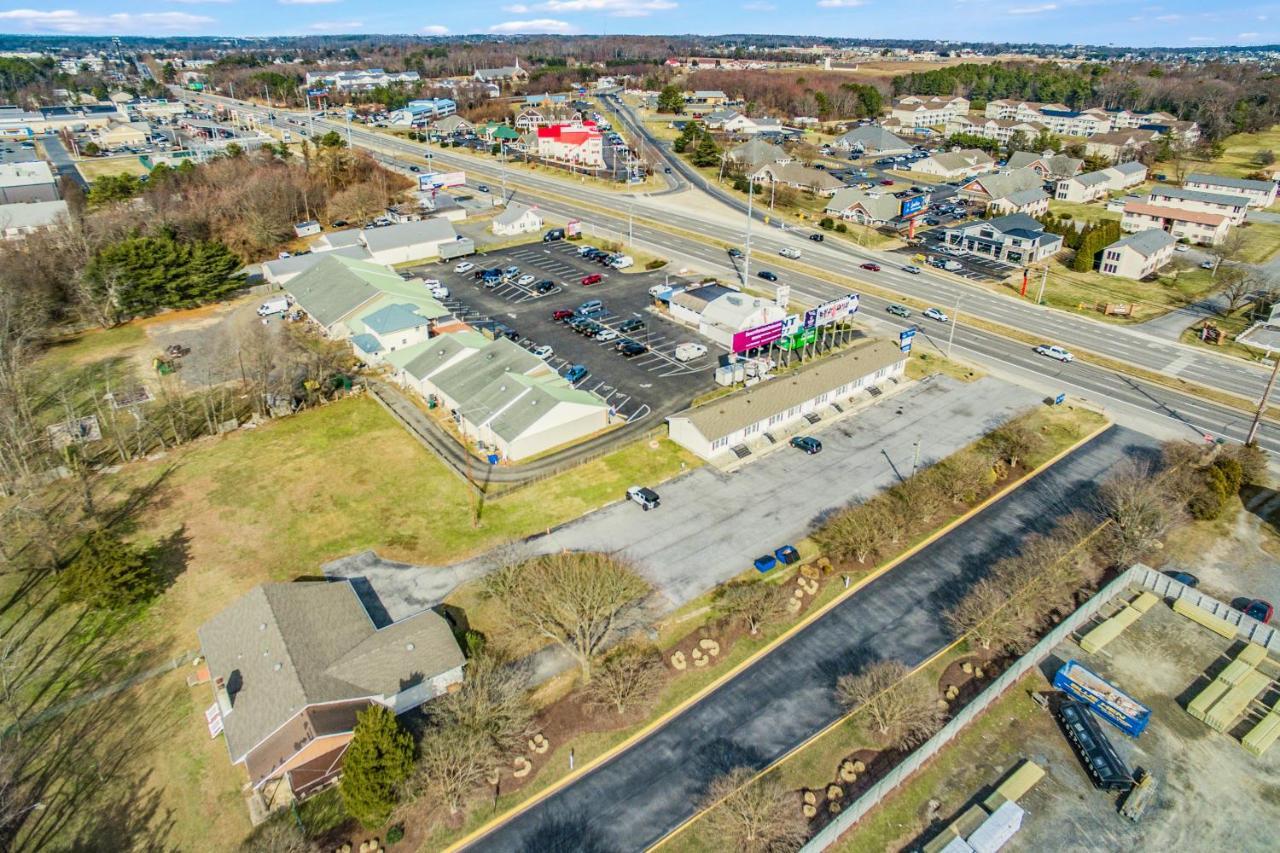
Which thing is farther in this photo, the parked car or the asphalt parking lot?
the asphalt parking lot

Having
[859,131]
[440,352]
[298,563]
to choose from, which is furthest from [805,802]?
[859,131]

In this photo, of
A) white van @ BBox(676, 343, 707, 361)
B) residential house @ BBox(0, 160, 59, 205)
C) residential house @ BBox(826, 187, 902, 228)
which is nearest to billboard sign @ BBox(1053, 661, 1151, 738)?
white van @ BBox(676, 343, 707, 361)

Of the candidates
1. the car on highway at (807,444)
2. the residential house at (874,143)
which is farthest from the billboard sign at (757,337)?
the residential house at (874,143)

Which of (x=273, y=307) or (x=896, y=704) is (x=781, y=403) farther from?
(x=273, y=307)

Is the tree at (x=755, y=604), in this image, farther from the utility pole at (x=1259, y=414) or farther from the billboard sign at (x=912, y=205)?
the billboard sign at (x=912, y=205)

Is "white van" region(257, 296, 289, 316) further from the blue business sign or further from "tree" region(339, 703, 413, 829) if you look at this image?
the blue business sign

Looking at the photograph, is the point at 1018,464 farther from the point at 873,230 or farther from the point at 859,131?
the point at 859,131

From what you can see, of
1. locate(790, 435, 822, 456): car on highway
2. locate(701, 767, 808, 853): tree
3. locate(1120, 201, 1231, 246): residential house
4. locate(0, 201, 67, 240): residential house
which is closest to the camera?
locate(701, 767, 808, 853): tree
